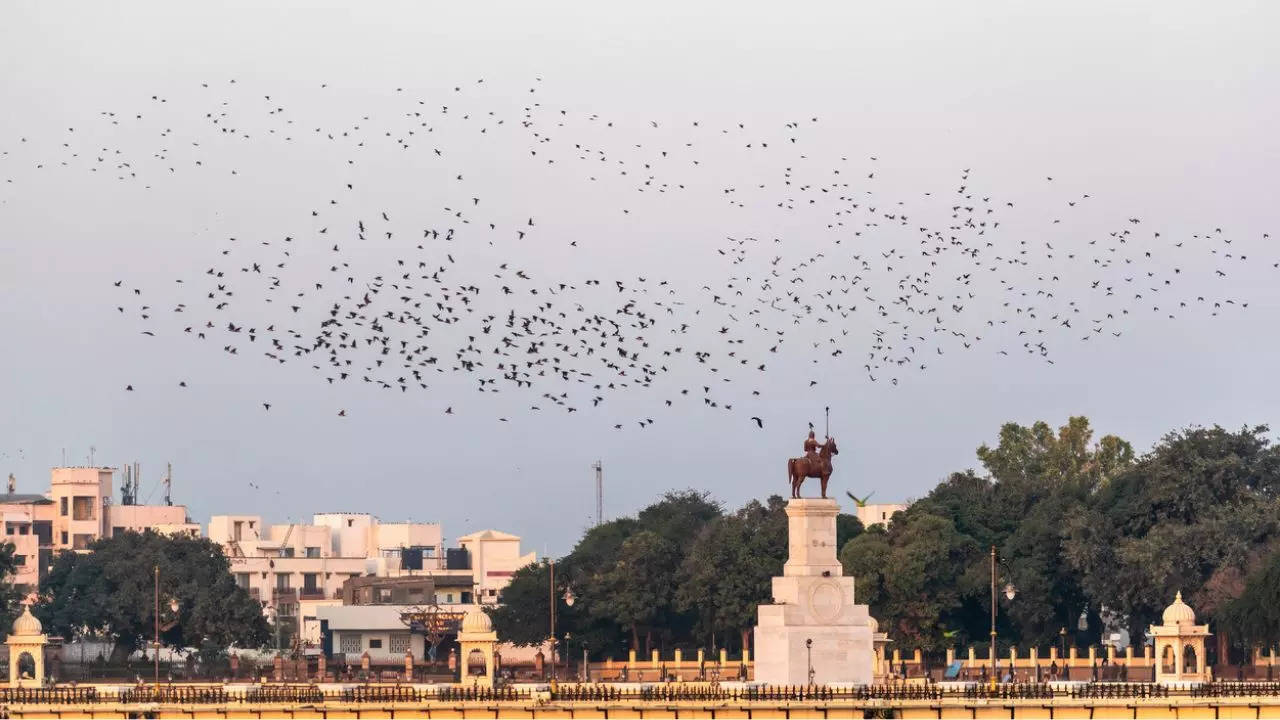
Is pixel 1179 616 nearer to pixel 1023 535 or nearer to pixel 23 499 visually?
pixel 1023 535

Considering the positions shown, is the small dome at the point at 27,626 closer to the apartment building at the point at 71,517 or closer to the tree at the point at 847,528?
the tree at the point at 847,528

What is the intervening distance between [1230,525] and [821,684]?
3082cm

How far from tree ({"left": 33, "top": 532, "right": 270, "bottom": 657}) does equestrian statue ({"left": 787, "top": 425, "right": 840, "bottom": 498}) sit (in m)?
43.6

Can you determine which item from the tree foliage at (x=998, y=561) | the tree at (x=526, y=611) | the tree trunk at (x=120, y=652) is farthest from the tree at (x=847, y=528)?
the tree trunk at (x=120, y=652)

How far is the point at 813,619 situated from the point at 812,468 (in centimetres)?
531

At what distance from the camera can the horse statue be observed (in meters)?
93.1

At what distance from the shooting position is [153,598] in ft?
427

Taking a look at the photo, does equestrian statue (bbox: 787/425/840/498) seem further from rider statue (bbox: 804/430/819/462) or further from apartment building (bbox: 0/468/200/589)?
apartment building (bbox: 0/468/200/589)

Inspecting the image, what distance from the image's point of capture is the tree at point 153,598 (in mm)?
129125

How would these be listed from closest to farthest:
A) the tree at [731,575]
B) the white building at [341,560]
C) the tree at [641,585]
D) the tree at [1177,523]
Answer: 1. the tree at [1177,523]
2. the tree at [731,575]
3. the tree at [641,585]
4. the white building at [341,560]

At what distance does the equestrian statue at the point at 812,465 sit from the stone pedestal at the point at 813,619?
1042 millimetres

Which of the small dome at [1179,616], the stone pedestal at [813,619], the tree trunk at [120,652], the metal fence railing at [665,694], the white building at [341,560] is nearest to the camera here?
the metal fence railing at [665,694]

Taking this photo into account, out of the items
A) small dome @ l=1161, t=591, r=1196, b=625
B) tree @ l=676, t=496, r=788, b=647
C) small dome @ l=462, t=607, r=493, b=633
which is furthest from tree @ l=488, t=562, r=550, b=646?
small dome @ l=1161, t=591, r=1196, b=625

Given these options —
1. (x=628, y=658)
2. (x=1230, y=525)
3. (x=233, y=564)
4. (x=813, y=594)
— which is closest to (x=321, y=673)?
(x=628, y=658)
